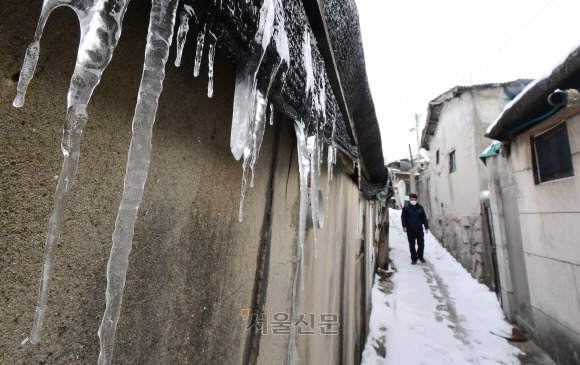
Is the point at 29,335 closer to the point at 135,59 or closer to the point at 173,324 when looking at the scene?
the point at 173,324

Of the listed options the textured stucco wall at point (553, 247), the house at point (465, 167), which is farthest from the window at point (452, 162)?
the textured stucco wall at point (553, 247)

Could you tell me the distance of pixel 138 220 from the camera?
0.61m

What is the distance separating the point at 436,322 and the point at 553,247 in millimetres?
2413

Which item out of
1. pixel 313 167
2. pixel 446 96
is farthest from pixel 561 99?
pixel 446 96

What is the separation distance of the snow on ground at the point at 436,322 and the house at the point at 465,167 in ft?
2.70

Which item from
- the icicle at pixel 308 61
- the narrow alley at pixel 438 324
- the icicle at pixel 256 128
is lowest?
the narrow alley at pixel 438 324

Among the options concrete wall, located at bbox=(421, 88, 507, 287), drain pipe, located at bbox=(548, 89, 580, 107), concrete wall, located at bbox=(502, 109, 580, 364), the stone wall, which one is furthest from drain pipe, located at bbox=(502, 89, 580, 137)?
the stone wall

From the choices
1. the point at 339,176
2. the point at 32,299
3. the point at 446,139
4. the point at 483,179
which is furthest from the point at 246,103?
the point at 446,139

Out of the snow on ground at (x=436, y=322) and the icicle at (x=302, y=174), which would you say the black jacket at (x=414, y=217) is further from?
the icicle at (x=302, y=174)

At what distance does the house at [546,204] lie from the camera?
10.2 feet

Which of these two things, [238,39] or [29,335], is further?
[238,39]

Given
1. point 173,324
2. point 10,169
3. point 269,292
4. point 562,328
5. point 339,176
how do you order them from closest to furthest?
point 10,169
point 173,324
point 269,292
point 339,176
point 562,328

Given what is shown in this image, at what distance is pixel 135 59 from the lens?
0.61m

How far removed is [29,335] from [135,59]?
22.7 inches
